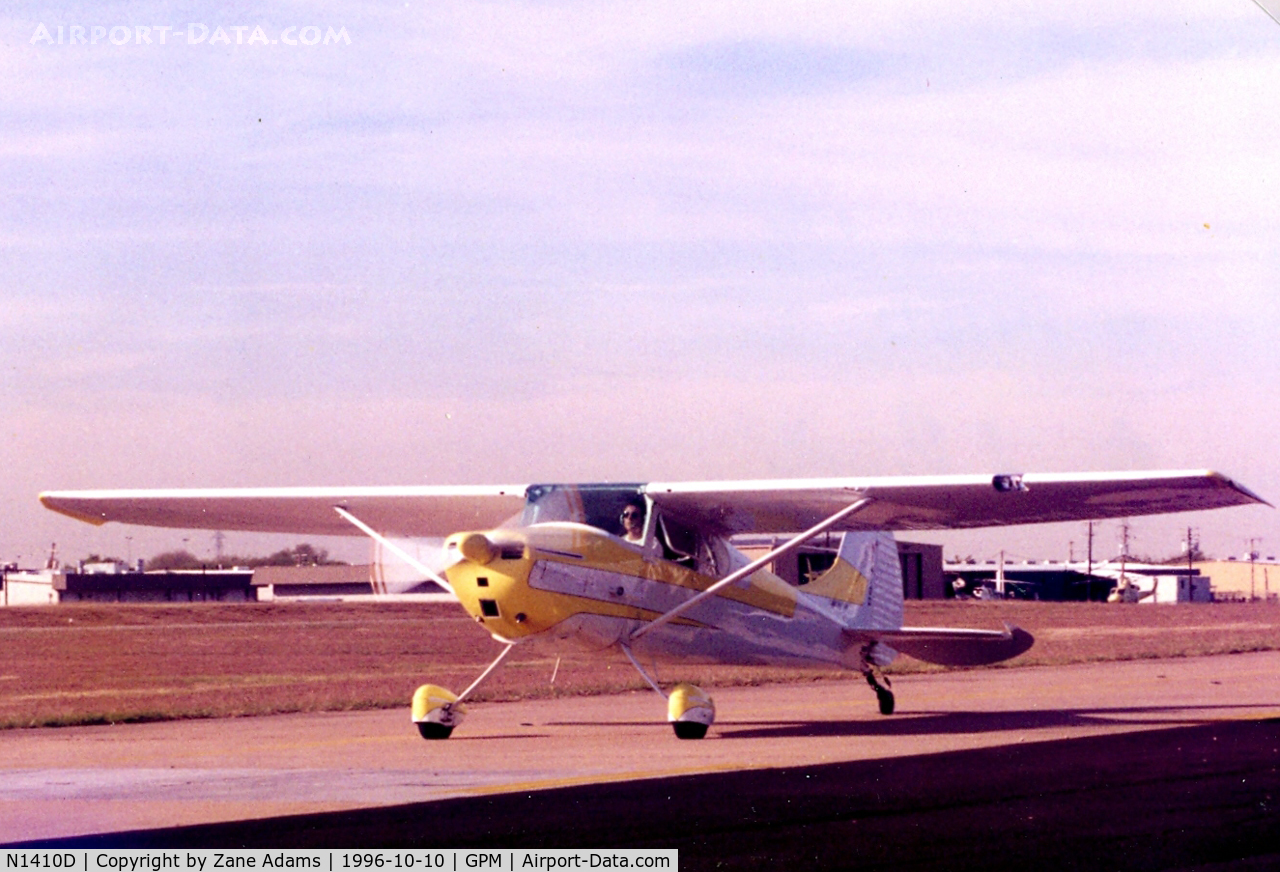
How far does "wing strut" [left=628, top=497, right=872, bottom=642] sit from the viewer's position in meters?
16.4

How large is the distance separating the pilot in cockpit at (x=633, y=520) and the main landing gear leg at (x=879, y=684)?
493 centimetres

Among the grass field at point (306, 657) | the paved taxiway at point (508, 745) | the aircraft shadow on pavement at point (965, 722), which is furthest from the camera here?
the grass field at point (306, 657)

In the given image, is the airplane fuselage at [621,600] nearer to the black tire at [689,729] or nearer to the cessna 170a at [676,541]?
the cessna 170a at [676,541]

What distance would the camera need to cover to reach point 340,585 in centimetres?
10050

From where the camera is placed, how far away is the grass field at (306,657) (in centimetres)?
2169

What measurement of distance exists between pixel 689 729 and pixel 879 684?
547 cm

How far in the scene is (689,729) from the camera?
15523 millimetres

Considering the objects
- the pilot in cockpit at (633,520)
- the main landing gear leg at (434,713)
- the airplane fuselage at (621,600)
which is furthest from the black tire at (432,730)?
the pilot in cockpit at (633,520)

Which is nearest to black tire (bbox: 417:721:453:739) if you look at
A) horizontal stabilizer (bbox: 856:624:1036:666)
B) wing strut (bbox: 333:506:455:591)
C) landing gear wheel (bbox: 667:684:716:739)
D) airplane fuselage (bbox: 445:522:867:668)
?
airplane fuselage (bbox: 445:522:867:668)

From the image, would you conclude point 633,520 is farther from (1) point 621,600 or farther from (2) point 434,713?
(2) point 434,713

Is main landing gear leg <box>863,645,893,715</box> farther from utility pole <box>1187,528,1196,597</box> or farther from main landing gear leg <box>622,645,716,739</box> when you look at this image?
utility pole <box>1187,528,1196,597</box>

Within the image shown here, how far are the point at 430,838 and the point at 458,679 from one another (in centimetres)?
1987

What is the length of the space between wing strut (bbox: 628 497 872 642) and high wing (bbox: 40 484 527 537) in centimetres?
242

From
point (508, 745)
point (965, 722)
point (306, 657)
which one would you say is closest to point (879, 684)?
point (965, 722)
